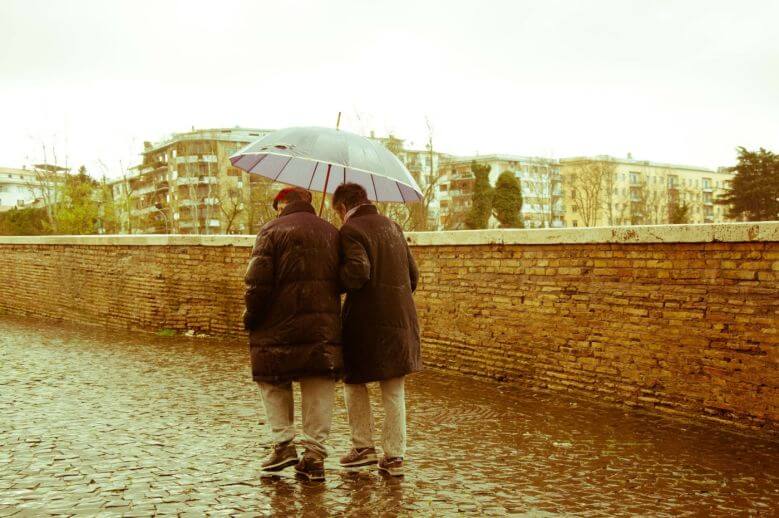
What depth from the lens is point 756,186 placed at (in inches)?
2378

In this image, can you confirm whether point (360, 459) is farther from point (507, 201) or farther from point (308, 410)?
point (507, 201)

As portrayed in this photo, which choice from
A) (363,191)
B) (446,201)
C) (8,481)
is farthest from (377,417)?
(446,201)

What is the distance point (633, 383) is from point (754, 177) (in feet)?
196

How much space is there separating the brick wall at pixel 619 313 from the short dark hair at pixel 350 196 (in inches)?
129

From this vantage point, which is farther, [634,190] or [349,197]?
[634,190]

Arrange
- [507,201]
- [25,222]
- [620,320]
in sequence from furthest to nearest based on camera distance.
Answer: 1. [507,201]
2. [25,222]
3. [620,320]

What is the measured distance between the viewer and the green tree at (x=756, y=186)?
6031cm

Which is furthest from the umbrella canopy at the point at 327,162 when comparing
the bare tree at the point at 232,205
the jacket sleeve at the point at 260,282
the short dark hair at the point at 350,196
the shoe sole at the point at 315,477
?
the bare tree at the point at 232,205

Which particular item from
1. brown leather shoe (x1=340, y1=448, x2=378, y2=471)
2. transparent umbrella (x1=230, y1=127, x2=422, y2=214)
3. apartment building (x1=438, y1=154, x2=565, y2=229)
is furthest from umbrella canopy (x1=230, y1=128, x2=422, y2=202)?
apartment building (x1=438, y1=154, x2=565, y2=229)

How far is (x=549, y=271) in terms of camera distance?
337 inches

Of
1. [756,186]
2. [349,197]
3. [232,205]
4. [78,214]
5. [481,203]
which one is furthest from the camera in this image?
[481,203]

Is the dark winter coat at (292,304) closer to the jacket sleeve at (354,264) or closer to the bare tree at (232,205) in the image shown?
the jacket sleeve at (354,264)

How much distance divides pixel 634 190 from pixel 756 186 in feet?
152

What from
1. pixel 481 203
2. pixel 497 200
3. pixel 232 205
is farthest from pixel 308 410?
pixel 497 200
